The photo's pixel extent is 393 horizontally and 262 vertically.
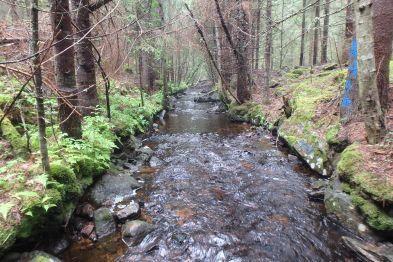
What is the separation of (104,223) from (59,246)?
2.64 feet

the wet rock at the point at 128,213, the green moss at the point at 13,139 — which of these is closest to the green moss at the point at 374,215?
the wet rock at the point at 128,213

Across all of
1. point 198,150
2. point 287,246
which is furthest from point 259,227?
point 198,150

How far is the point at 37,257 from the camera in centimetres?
382

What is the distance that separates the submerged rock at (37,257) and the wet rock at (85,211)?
119 cm

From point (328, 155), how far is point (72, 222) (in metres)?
5.94

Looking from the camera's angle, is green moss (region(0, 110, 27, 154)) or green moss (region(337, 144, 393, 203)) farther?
green moss (region(0, 110, 27, 154))

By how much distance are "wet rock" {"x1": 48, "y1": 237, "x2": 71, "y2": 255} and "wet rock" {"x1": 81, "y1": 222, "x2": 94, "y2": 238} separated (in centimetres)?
29

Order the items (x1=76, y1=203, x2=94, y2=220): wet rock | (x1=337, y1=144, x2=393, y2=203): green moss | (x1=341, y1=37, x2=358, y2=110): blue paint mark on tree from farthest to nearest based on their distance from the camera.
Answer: (x1=341, y1=37, x2=358, y2=110): blue paint mark on tree, (x1=76, y1=203, x2=94, y2=220): wet rock, (x1=337, y1=144, x2=393, y2=203): green moss

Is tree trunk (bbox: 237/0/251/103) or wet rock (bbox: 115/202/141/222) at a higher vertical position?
tree trunk (bbox: 237/0/251/103)

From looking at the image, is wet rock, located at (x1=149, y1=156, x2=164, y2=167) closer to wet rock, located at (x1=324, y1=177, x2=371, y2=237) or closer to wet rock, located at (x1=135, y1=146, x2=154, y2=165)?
wet rock, located at (x1=135, y1=146, x2=154, y2=165)

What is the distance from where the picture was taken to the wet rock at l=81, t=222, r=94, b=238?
4.84 metres

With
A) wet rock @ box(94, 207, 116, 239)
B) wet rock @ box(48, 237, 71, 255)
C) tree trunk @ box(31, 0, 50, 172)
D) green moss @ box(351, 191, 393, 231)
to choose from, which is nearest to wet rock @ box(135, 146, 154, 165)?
wet rock @ box(94, 207, 116, 239)

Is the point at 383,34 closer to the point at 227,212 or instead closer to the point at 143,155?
the point at 227,212

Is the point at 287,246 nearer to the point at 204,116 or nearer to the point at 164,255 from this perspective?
the point at 164,255
